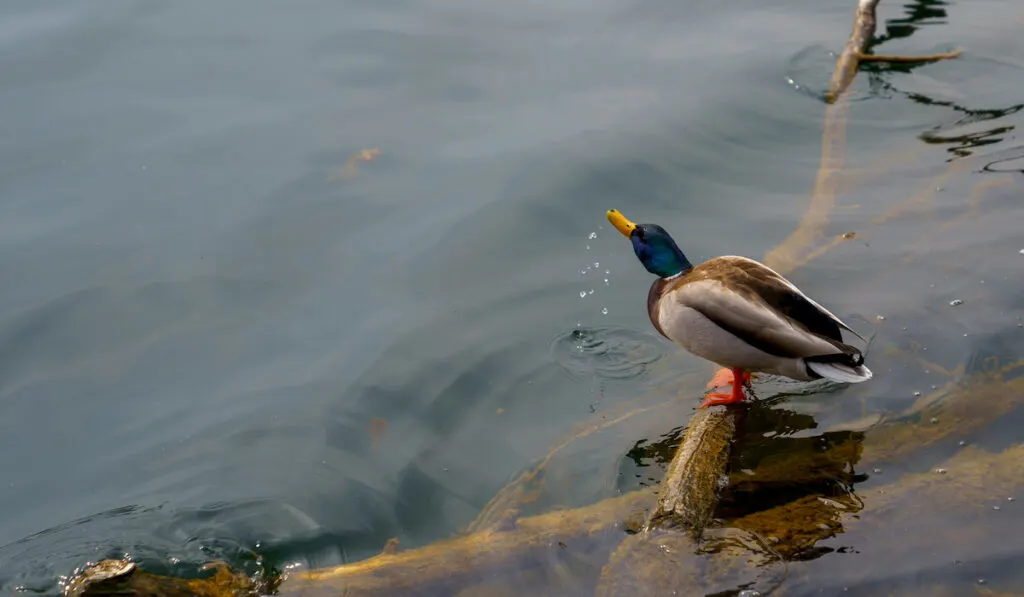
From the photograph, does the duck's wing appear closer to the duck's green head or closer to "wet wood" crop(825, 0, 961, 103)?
the duck's green head

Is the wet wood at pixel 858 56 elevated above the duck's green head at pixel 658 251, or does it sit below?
above

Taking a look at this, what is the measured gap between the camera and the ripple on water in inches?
198

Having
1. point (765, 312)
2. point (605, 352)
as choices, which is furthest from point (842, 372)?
point (605, 352)

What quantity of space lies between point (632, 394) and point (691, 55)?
3.60 metres

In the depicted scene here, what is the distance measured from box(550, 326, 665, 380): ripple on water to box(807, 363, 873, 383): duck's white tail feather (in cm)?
95

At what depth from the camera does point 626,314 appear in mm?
5414

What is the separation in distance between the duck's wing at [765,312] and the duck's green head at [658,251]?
420 mm

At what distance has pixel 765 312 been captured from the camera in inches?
170

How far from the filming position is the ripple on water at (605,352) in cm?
504

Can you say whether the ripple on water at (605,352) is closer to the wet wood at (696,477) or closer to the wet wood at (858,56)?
the wet wood at (696,477)

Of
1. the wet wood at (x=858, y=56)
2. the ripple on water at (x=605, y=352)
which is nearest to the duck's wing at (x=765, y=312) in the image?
the ripple on water at (x=605, y=352)

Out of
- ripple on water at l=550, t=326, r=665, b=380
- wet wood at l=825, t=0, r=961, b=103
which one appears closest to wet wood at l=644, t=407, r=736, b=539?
ripple on water at l=550, t=326, r=665, b=380

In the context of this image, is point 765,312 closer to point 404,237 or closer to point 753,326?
point 753,326

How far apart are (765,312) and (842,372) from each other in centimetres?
39
